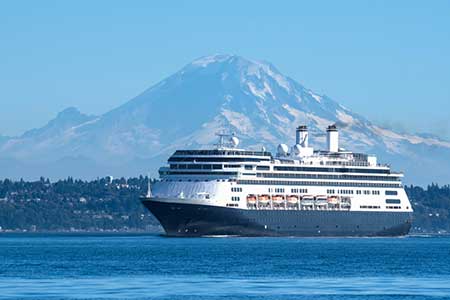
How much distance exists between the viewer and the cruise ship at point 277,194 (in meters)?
176

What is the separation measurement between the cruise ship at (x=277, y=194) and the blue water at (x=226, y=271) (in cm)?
1020

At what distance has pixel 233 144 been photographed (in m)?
185

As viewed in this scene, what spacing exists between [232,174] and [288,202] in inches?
328

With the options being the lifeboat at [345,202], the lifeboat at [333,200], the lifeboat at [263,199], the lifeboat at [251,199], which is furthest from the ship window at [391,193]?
the lifeboat at [251,199]

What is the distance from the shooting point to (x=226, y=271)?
116 meters

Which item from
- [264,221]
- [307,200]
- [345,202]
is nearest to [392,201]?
[345,202]

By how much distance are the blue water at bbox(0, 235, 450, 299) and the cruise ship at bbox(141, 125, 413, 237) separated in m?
10.2

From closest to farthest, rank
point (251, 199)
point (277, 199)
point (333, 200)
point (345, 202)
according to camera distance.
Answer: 1. point (251, 199)
2. point (277, 199)
3. point (333, 200)
4. point (345, 202)

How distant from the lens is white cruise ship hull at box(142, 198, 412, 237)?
174 metres

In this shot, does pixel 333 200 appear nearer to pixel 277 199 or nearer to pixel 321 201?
pixel 321 201

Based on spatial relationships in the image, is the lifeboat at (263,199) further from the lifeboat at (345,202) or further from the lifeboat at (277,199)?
the lifeboat at (345,202)

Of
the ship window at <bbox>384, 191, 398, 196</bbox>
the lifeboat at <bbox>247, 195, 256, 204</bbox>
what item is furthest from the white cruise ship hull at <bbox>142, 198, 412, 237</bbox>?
the ship window at <bbox>384, 191, 398, 196</bbox>

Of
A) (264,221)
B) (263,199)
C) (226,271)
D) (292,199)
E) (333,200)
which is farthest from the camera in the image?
(333,200)

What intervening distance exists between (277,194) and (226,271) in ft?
221
